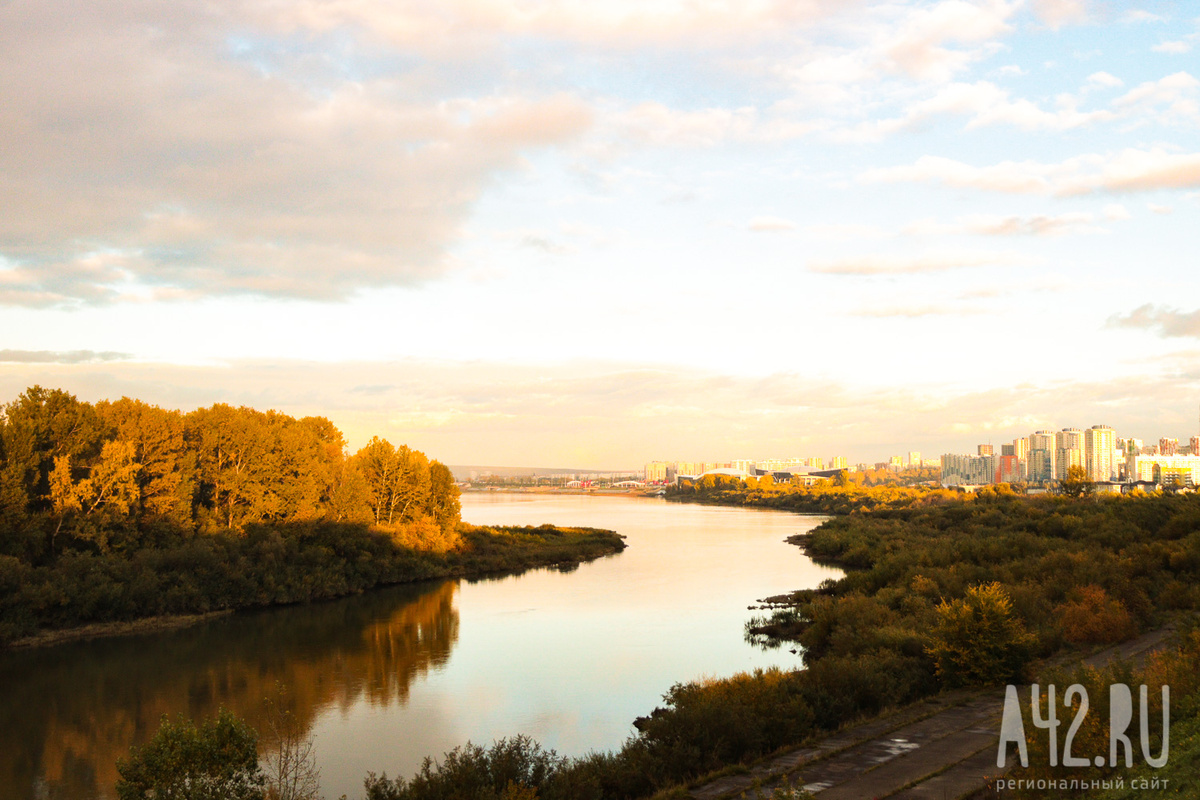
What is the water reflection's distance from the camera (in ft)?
54.4

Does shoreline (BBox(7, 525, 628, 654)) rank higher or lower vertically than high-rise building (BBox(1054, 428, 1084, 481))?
lower

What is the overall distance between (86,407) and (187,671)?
16035mm

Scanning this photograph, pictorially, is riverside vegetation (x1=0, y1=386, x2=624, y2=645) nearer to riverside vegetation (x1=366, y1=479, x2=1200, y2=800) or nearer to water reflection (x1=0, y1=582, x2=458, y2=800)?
water reflection (x1=0, y1=582, x2=458, y2=800)

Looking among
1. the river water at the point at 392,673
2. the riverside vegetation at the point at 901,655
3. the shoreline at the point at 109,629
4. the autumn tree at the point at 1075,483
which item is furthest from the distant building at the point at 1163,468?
the shoreline at the point at 109,629

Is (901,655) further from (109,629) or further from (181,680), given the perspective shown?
(109,629)

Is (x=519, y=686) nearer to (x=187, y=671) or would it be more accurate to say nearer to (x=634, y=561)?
(x=187, y=671)

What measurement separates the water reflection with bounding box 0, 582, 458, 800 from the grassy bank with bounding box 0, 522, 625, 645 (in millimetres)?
1408

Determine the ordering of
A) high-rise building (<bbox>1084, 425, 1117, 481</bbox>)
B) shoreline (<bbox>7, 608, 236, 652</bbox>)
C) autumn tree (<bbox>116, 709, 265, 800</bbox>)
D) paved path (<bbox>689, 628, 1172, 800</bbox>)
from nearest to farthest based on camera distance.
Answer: autumn tree (<bbox>116, 709, 265, 800</bbox>)
paved path (<bbox>689, 628, 1172, 800</bbox>)
shoreline (<bbox>7, 608, 236, 652</bbox>)
high-rise building (<bbox>1084, 425, 1117, 481</bbox>)

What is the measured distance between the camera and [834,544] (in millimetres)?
54625

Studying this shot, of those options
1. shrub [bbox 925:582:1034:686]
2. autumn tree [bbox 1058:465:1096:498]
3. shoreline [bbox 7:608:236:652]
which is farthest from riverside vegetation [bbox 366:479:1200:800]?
autumn tree [bbox 1058:465:1096:498]

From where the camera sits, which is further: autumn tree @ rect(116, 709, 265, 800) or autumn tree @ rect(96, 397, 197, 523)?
autumn tree @ rect(96, 397, 197, 523)

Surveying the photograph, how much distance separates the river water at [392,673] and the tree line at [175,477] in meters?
5.86

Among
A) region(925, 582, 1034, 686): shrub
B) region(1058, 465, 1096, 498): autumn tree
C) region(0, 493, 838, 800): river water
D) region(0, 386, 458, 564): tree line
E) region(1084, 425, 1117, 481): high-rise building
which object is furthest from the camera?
region(1084, 425, 1117, 481): high-rise building

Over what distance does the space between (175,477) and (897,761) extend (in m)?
34.1
